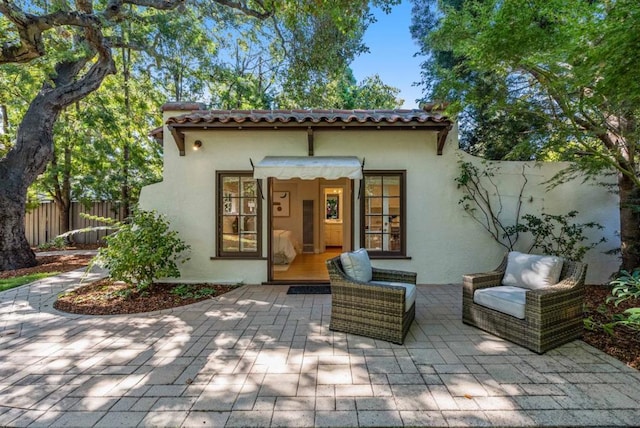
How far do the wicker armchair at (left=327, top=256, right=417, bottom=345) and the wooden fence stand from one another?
18.3m

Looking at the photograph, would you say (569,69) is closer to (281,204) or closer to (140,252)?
(140,252)

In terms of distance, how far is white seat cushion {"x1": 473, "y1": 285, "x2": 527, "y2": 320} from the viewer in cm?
534

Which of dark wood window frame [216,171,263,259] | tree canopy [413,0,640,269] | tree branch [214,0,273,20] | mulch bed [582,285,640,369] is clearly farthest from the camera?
tree branch [214,0,273,20]

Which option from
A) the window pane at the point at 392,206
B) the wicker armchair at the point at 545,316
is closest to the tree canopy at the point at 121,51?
the window pane at the point at 392,206

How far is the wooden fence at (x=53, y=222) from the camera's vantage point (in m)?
18.6

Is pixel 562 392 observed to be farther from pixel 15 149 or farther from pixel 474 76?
pixel 15 149

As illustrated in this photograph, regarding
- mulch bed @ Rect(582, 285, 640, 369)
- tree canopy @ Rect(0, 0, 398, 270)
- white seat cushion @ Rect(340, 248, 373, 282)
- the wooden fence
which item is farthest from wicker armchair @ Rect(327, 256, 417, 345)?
the wooden fence

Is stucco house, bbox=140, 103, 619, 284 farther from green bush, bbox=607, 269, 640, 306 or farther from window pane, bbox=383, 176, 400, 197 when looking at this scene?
green bush, bbox=607, 269, 640, 306

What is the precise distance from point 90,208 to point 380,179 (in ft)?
59.4

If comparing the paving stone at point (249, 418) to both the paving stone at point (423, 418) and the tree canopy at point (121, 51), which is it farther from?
the tree canopy at point (121, 51)

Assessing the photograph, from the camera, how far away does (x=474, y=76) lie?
38.9ft

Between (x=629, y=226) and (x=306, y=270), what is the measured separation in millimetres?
10300

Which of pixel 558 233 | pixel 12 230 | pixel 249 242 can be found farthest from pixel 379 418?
pixel 12 230

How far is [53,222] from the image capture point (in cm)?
1884
